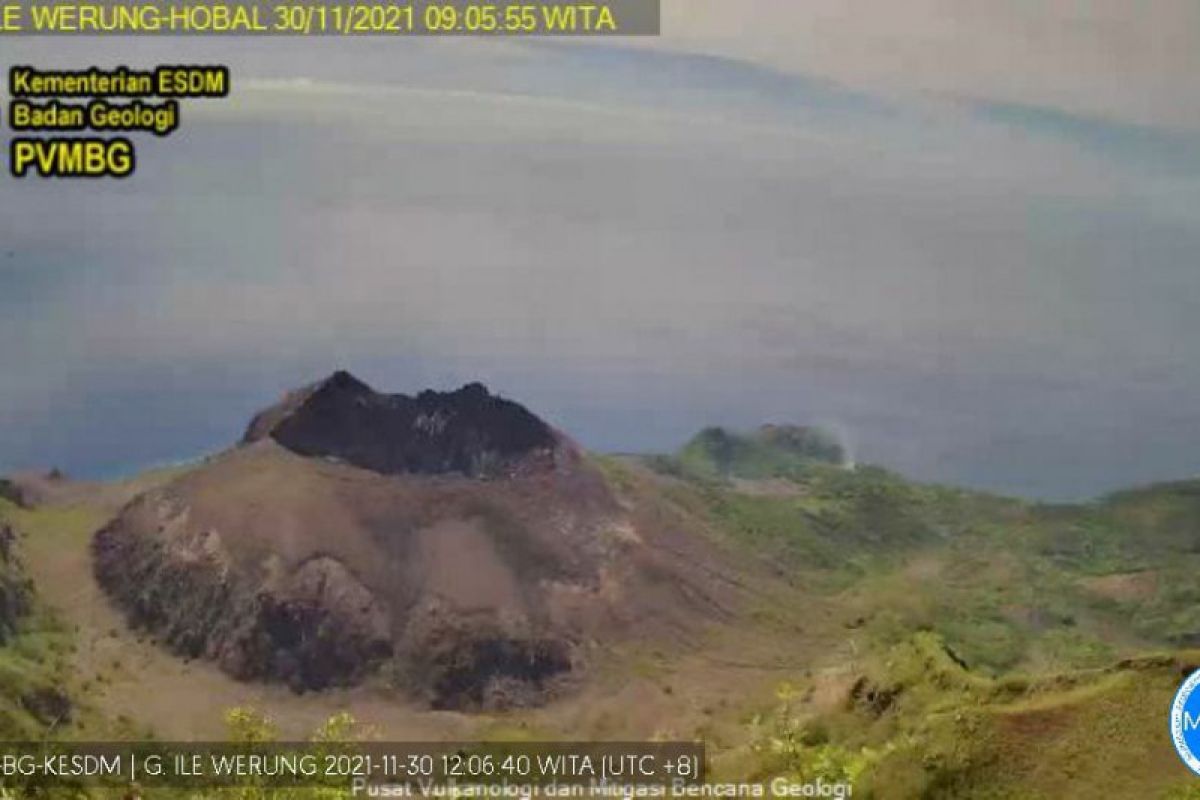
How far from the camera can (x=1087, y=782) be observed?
4416 centimetres

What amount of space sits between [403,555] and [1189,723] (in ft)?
180

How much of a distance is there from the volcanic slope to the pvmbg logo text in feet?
155

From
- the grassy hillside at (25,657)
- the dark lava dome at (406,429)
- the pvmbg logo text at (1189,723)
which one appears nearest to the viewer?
the pvmbg logo text at (1189,723)

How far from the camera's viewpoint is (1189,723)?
40750mm

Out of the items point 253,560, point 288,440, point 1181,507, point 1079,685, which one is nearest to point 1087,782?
point 1079,685

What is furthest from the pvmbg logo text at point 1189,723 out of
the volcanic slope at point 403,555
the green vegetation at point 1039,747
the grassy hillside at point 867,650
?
the volcanic slope at point 403,555

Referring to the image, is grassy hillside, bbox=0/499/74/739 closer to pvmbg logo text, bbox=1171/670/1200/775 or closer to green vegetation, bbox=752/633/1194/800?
green vegetation, bbox=752/633/1194/800

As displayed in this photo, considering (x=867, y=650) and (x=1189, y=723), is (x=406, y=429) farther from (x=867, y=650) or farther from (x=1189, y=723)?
(x=1189, y=723)

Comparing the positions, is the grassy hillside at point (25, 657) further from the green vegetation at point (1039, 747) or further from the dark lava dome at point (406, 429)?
the green vegetation at point (1039, 747)

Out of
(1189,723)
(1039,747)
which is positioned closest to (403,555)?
(1039,747)

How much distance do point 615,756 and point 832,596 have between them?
2934 centimetres

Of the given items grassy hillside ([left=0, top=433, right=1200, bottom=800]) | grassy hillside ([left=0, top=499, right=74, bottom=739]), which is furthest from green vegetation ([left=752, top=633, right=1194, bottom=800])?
grassy hillside ([left=0, top=499, right=74, bottom=739])

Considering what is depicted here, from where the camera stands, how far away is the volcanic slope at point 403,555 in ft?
279

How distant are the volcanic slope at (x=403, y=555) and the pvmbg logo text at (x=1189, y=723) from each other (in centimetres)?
4712
